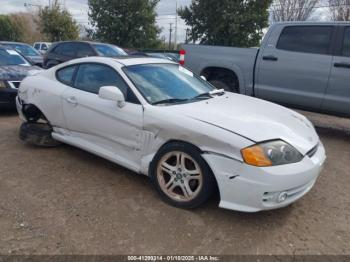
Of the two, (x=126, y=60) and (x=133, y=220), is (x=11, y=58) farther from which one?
(x=133, y=220)

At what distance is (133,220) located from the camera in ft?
10.5

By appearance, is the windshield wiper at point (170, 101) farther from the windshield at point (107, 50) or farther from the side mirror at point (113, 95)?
the windshield at point (107, 50)

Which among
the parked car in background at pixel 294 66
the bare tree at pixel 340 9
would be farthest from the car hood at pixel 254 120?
the bare tree at pixel 340 9

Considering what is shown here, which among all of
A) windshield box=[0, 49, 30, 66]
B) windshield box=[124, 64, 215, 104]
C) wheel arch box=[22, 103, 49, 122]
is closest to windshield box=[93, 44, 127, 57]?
windshield box=[0, 49, 30, 66]

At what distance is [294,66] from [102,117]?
3.77m

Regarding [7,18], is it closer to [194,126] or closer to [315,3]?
[315,3]

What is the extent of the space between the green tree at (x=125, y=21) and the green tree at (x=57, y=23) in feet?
20.5

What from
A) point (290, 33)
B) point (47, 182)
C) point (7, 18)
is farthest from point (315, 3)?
point (7, 18)

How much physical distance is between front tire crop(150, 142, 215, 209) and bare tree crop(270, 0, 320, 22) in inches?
868

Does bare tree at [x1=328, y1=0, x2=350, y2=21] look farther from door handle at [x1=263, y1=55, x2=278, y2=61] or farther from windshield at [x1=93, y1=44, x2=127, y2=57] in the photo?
door handle at [x1=263, y1=55, x2=278, y2=61]

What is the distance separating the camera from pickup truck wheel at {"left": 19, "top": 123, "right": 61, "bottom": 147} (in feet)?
16.1

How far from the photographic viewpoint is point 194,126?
321 cm

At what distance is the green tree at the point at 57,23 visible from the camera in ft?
96.5

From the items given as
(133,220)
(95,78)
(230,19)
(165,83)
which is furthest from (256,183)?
(230,19)
